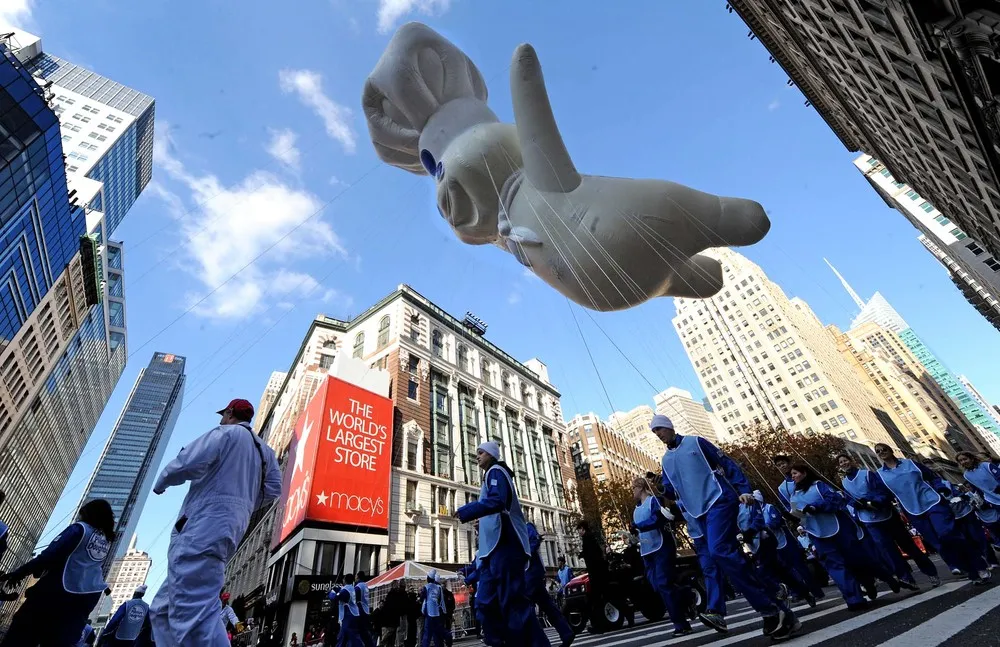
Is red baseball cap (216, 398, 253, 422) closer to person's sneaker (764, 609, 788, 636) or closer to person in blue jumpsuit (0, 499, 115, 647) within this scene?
person in blue jumpsuit (0, 499, 115, 647)

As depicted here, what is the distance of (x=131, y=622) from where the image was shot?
615 cm

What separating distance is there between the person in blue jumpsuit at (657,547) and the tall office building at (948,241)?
4038cm

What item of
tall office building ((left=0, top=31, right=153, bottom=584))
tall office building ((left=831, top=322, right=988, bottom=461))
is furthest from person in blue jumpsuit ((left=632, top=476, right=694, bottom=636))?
tall office building ((left=831, top=322, right=988, bottom=461))

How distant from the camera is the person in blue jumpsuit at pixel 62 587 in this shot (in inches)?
149

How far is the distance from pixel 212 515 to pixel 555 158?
497cm

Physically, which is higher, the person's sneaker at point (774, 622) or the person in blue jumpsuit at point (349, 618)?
the person in blue jumpsuit at point (349, 618)

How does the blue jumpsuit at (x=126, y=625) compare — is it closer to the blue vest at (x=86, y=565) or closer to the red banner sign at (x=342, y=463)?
the blue vest at (x=86, y=565)

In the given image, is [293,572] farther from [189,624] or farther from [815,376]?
[815,376]

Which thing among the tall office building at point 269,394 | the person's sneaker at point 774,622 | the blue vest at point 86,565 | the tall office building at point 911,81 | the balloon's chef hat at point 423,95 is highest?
the tall office building at point 269,394

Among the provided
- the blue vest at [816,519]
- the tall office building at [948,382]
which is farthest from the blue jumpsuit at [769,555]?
the tall office building at [948,382]

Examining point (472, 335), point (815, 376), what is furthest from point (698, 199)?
point (815, 376)

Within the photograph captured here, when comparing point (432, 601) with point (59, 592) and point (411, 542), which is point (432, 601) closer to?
point (59, 592)

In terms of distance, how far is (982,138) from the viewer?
1541 centimetres

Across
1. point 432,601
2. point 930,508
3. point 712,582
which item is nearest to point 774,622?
point 712,582
